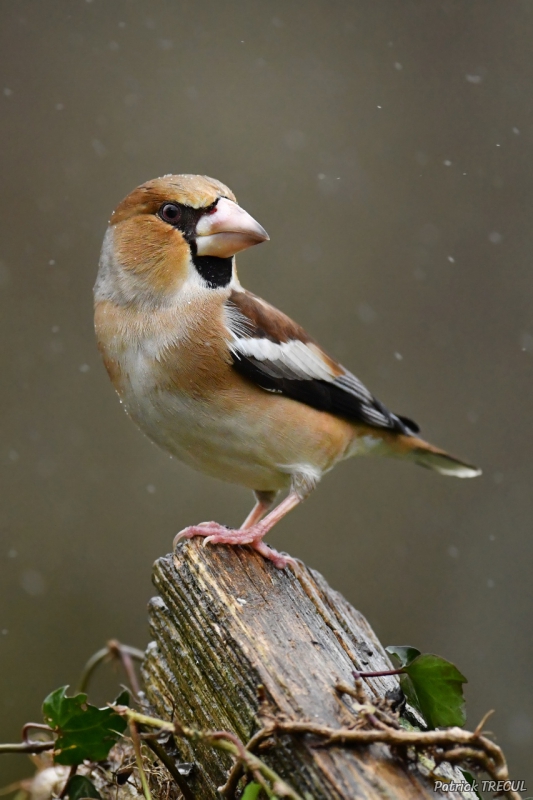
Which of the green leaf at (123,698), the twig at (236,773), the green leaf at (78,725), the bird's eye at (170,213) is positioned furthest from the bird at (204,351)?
the twig at (236,773)

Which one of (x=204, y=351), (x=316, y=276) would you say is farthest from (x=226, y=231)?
(x=316, y=276)

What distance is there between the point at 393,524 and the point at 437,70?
151 inches

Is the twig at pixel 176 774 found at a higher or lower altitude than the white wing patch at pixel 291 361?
lower

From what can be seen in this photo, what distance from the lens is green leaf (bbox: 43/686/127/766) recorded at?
1.88m

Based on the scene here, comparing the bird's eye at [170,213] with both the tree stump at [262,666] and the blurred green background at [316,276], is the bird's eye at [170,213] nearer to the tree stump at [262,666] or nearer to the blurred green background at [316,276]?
the tree stump at [262,666]

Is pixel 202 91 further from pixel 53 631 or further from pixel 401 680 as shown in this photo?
pixel 401 680

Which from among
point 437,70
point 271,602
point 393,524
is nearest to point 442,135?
point 437,70

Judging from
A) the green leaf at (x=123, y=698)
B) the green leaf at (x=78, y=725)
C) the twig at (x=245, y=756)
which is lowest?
the green leaf at (x=123, y=698)

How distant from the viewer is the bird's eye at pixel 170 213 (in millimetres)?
3049

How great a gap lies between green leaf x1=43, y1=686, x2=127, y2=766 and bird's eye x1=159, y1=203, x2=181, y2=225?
172 cm

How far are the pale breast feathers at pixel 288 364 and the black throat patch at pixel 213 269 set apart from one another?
74mm

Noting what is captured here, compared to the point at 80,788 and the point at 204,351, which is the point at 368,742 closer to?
the point at 80,788

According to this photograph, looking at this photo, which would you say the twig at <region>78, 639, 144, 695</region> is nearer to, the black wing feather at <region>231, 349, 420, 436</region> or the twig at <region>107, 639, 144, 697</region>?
the twig at <region>107, 639, 144, 697</region>

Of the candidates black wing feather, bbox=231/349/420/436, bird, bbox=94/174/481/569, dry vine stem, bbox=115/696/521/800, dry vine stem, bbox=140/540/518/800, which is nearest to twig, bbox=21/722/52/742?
dry vine stem, bbox=140/540/518/800
